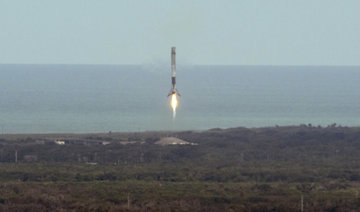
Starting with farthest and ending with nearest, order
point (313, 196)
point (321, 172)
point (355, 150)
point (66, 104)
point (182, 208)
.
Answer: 1. point (66, 104)
2. point (355, 150)
3. point (321, 172)
4. point (313, 196)
5. point (182, 208)

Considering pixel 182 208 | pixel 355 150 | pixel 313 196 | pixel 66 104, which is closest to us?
pixel 182 208

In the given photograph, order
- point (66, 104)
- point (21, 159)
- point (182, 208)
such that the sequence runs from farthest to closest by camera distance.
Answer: point (66, 104) → point (21, 159) → point (182, 208)

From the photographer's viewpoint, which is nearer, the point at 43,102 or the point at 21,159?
the point at 21,159

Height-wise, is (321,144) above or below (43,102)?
below

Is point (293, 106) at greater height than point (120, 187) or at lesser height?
greater

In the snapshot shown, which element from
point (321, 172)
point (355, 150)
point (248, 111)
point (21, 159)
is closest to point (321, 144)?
point (355, 150)

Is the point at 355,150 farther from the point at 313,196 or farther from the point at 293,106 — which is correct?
the point at 293,106

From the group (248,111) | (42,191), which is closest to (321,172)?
(42,191)

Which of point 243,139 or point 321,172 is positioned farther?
point 243,139

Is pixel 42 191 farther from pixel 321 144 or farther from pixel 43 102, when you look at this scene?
pixel 43 102
